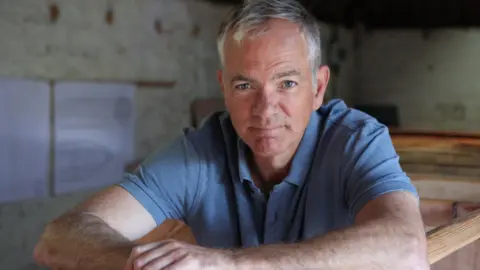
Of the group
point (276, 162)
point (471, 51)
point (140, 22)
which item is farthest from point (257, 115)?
point (471, 51)

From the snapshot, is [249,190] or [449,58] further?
[449,58]

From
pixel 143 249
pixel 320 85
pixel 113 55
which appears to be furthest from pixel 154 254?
pixel 113 55

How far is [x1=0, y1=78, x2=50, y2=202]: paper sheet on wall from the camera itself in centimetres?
209

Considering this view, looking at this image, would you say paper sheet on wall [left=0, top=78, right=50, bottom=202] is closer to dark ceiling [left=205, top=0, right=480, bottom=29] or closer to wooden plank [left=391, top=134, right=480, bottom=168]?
wooden plank [left=391, top=134, right=480, bottom=168]

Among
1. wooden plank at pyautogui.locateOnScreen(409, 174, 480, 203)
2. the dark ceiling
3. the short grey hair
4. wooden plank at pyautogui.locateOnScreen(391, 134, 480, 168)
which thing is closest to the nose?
the short grey hair

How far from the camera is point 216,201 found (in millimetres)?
1289

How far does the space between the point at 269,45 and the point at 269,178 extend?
0.34m

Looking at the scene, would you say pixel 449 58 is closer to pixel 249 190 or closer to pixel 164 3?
pixel 164 3

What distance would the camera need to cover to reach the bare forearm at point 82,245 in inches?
37.0

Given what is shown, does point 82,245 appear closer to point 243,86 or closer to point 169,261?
point 169,261

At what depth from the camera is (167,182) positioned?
1.26 metres

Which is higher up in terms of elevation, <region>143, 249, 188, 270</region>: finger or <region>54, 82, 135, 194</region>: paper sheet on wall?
<region>143, 249, 188, 270</region>: finger

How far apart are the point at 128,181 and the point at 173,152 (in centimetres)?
13

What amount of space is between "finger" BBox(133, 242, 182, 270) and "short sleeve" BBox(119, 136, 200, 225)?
1.39 feet
